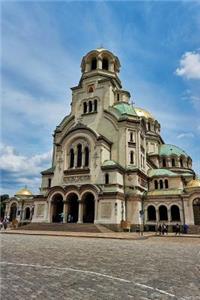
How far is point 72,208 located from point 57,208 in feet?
7.89

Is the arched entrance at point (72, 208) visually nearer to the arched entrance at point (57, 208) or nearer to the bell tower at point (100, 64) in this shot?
the arched entrance at point (57, 208)

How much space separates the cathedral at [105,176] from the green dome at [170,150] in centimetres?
688

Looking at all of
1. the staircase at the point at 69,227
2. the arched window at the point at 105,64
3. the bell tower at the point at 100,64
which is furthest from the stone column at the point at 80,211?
the arched window at the point at 105,64

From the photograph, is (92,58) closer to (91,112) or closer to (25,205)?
(91,112)

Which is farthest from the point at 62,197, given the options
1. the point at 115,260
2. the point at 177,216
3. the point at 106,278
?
the point at 106,278

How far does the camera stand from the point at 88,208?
36.9 m

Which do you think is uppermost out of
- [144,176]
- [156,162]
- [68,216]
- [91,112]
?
[91,112]

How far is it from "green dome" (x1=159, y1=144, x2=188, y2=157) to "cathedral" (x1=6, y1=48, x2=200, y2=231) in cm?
688

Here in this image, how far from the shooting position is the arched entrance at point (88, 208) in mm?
35312

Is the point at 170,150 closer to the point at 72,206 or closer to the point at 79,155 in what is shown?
the point at 79,155

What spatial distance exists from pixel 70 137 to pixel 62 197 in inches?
357

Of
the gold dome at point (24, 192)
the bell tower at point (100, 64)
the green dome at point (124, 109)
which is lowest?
the gold dome at point (24, 192)

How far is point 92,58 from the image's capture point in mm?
47625

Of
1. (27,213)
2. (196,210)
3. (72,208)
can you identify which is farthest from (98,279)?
(27,213)
